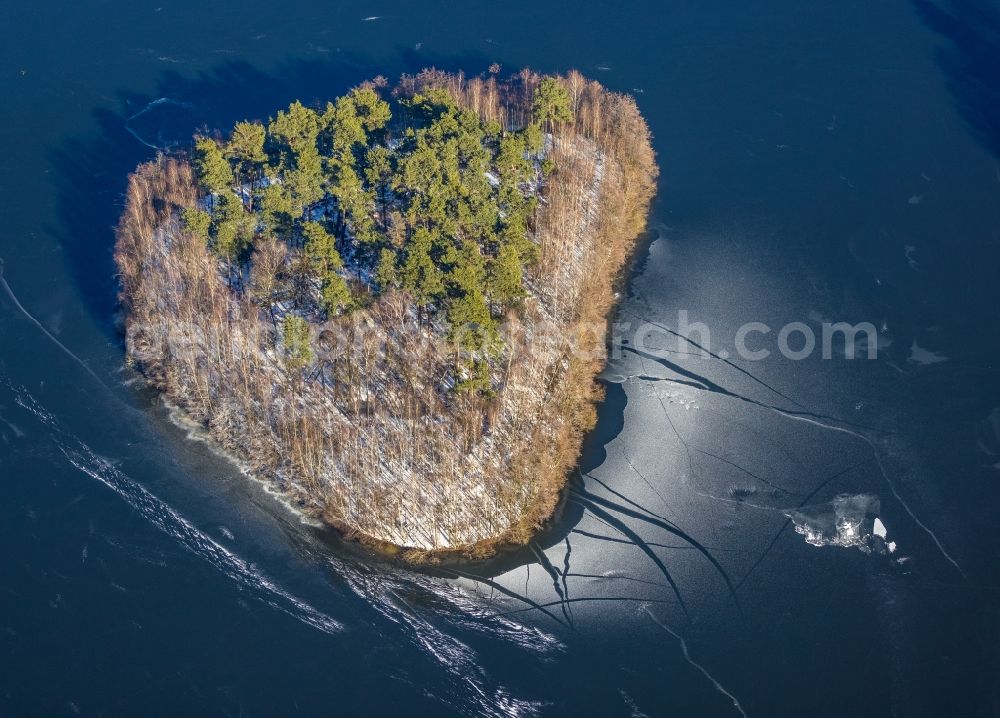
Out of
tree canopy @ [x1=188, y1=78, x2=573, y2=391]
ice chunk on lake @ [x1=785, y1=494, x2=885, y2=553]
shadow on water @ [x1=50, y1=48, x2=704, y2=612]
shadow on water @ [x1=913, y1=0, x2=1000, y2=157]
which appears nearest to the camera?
ice chunk on lake @ [x1=785, y1=494, x2=885, y2=553]

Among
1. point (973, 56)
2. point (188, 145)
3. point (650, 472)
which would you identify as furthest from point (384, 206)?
point (973, 56)

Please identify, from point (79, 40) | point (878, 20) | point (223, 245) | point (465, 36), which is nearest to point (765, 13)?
point (878, 20)

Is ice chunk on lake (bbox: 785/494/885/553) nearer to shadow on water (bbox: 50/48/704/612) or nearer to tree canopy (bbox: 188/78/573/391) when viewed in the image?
shadow on water (bbox: 50/48/704/612)

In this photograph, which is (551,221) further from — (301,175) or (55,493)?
(55,493)

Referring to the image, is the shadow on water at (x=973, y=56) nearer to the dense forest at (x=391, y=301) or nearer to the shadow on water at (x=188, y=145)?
the dense forest at (x=391, y=301)

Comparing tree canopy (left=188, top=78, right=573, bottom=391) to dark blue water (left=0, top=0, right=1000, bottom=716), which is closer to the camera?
dark blue water (left=0, top=0, right=1000, bottom=716)

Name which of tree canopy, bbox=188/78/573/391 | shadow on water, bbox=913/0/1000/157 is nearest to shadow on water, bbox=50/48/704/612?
tree canopy, bbox=188/78/573/391
